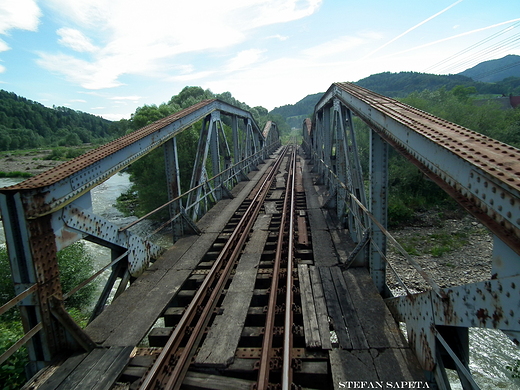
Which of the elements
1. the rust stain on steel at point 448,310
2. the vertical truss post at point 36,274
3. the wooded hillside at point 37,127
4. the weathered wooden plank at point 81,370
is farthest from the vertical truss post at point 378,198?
the wooded hillside at point 37,127

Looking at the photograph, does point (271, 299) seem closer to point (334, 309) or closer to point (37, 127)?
point (334, 309)

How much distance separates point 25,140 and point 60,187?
322 feet

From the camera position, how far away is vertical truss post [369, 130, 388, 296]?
15.8 feet

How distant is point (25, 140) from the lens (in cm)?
8162

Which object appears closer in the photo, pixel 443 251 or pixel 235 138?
pixel 443 251

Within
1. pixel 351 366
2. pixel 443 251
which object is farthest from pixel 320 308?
→ pixel 443 251

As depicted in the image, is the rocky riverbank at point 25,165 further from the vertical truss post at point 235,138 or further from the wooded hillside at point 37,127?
the vertical truss post at point 235,138

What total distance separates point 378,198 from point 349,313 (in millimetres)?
1771

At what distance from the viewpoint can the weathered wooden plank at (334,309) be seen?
373 centimetres

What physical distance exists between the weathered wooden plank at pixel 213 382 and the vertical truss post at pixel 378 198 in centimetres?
268

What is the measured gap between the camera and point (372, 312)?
13.9ft

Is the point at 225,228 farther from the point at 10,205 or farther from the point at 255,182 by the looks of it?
the point at 255,182

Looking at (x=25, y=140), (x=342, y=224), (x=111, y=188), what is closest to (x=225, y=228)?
(x=342, y=224)

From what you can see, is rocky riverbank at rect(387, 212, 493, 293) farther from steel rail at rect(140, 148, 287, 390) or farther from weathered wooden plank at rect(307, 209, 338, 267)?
steel rail at rect(140, 148, 287, 390)
